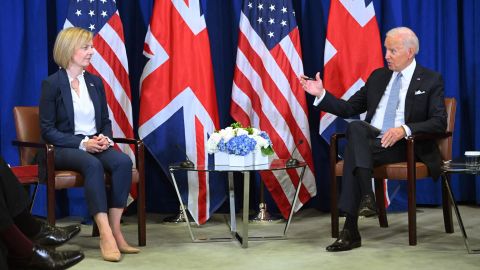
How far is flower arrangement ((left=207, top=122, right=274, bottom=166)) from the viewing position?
182 inches

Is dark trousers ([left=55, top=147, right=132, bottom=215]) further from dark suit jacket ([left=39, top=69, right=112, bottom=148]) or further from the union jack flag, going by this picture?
the union jack flag

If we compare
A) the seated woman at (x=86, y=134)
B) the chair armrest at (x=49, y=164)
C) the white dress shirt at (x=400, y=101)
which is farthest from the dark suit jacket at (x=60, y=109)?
the white dress shirt at (x=400, y=101)

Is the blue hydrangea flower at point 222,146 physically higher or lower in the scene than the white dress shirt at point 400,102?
lower

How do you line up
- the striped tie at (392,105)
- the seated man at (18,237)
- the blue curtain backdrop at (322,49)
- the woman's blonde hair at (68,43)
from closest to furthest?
the seated man at (18,237)
the woman's blonde hair at (68,43)
the striped tie at (392,105)
the blue curtain backdrop at (322,49)

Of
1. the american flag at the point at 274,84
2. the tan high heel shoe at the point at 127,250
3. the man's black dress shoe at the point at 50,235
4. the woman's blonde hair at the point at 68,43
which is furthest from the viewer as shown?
the american flag at the point at 274,84

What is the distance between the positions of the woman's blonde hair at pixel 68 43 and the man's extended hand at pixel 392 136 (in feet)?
6.04

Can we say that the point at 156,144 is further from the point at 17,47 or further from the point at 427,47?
the point at 427,47

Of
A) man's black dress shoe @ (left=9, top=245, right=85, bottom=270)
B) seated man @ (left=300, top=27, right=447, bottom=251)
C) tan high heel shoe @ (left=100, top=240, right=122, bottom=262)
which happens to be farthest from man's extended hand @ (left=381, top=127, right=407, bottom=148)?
man's black dress shoe @ (left=9, top=245, right=85, bottom=270)

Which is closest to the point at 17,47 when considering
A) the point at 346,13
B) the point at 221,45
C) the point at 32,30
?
the point at 32,30

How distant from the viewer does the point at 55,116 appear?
15.1ft

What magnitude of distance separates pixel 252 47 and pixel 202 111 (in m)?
0.60

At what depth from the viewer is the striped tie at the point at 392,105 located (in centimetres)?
487

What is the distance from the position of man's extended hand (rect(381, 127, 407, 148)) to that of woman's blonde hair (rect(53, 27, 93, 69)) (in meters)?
1.84

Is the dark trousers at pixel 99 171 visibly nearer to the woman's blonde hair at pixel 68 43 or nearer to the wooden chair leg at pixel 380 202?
the woman's blonde hair at pixel 68 43
